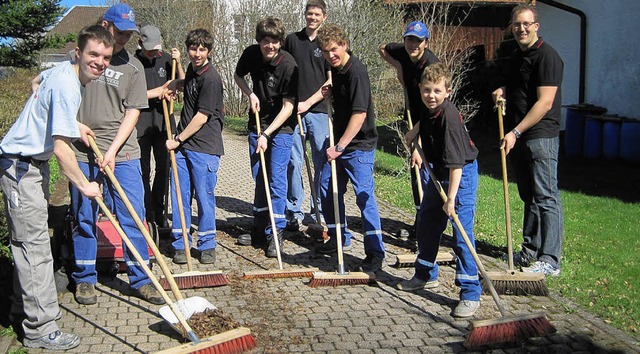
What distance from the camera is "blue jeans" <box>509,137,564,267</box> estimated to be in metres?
6.05

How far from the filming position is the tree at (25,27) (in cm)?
1723

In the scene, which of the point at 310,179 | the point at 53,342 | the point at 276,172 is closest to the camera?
the point at 53,342

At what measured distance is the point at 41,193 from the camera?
14.6 ft

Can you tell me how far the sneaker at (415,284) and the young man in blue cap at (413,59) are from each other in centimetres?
121

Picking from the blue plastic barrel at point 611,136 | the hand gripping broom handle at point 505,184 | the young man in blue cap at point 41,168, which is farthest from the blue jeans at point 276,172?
the blue plastic barrel at point 611,136

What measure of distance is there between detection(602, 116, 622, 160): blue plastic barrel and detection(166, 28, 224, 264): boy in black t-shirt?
858cm

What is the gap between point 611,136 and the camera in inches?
485

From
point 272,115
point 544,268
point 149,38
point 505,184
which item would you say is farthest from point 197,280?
point 544,268

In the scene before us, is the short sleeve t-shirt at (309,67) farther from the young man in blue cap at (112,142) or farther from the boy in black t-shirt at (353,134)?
the young man in blue cap at (112,142)

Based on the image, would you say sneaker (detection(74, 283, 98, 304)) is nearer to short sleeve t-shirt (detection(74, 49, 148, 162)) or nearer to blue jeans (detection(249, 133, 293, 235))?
short sleeve t-shirt (detection(74, 49, 148, 162))

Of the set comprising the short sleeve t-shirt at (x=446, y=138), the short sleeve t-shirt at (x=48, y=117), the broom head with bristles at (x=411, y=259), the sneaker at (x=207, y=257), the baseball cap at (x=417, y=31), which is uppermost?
the baseball cap at (x=417, y=31)

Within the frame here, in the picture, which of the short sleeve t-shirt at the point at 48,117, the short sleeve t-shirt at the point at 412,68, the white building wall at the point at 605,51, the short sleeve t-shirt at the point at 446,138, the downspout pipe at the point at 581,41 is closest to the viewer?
the short sleeve t-shirt at the point at 48,117

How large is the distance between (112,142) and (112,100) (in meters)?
0.34

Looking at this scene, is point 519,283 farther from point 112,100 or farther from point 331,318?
point 112,100
